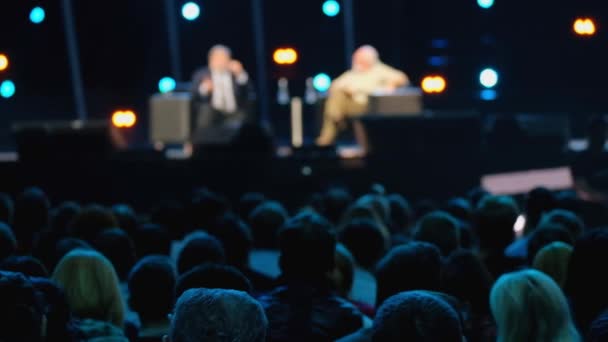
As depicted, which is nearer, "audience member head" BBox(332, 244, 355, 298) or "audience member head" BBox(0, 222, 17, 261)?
"audience member head" BBox(332, 244, 355, 298)

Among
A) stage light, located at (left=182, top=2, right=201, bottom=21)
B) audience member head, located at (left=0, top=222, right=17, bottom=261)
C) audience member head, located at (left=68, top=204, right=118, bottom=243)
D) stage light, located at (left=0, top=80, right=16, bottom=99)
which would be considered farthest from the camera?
stage light, located at (left=182, top=2, right=201, bottom=21)

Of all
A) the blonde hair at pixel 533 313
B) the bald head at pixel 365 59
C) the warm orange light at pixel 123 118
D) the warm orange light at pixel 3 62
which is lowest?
the blonde hair at pixel 533 313

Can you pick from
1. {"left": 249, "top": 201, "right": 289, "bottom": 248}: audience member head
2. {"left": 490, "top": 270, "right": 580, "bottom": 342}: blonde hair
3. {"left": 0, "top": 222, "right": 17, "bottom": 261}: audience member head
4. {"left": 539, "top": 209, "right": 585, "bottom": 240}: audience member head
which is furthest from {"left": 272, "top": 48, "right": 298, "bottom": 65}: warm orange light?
{"left": 490, "top": 270, "right": 580, "bottom": 342}: blonde hair

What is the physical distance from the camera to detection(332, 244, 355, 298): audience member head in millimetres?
3670

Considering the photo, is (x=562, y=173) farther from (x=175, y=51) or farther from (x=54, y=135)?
(x=175, y=51)

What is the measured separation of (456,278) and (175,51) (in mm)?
10926

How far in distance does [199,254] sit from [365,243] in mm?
991

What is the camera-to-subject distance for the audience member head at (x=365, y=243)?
14.6 ft

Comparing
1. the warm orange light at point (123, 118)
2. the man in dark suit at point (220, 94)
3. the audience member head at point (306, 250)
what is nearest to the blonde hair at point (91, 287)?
the audience member head at point (306, 250)

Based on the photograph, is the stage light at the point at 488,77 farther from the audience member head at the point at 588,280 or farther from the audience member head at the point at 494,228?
the audience member head at the point at 588,280

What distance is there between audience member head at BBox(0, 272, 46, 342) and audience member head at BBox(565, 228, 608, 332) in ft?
5.08

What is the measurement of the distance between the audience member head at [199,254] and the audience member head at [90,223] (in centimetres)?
139

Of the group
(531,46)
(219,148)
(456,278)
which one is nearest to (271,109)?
(531,46)

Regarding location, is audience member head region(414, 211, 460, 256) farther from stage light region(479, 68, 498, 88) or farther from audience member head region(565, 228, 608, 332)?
stage light region(479, 68, 498, 88)
